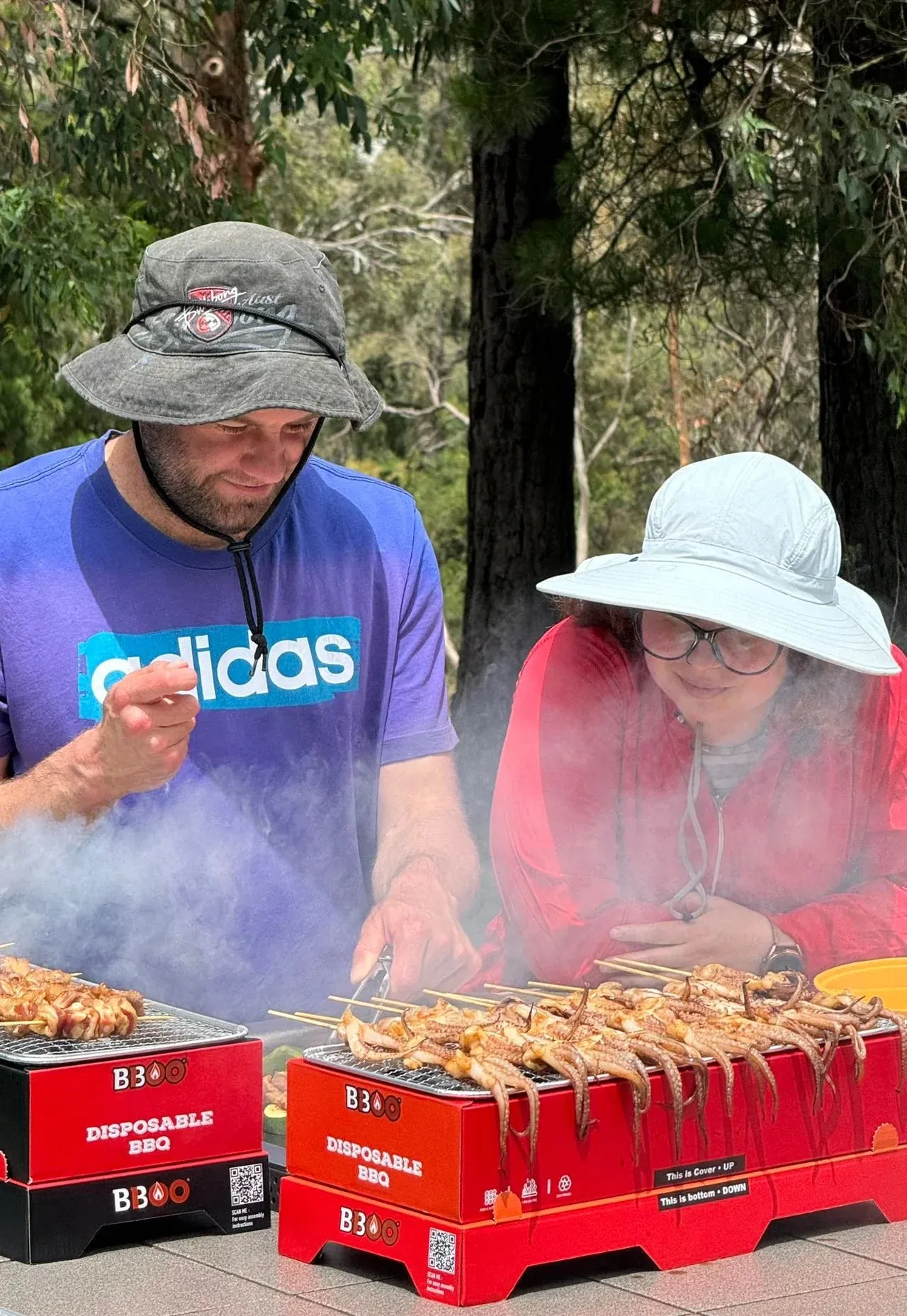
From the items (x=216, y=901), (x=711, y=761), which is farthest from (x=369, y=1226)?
(x=711, y=761)

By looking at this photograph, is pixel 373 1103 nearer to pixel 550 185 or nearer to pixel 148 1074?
pixel 148 1074

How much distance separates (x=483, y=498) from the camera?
26.8ft

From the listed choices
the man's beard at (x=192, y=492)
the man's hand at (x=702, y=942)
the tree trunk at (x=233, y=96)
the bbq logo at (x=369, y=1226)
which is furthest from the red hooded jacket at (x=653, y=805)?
the tree trunk at (x=233, y=96)

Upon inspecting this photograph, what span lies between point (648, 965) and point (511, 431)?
17.6 ft

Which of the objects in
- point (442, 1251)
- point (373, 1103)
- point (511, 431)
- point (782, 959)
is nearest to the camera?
point (442, 1251)

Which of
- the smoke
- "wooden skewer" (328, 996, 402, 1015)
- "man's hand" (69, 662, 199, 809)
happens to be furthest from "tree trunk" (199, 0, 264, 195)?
"wooden skewer" (328, 996, 402, 1015)

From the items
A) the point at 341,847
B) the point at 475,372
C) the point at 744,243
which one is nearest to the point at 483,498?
the point at 475,372

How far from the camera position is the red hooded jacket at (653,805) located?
3125 millimetres

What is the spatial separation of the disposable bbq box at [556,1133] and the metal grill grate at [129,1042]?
0.15 metres

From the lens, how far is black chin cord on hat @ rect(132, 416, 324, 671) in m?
3.09

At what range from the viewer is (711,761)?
125 inches

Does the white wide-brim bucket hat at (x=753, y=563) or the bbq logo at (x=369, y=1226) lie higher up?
the white wide-brim bucket hat at (x=753, y=563)

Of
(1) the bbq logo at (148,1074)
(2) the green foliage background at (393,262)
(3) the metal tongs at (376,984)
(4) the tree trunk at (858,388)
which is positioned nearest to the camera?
(1) the bbq logo at (148,1074)

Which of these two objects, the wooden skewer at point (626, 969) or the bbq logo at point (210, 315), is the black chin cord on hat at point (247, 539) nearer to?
the bbq logo at point (210, 315)
